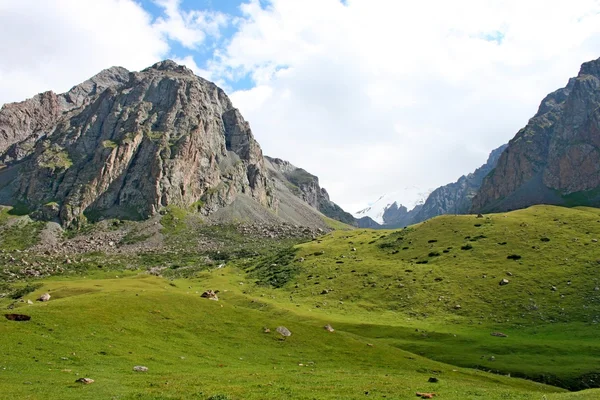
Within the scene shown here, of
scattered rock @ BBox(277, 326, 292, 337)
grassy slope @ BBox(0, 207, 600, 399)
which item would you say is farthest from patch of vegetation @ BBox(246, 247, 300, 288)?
scattered rock @ BBox(277, 326, 292, 337)

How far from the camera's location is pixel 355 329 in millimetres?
72562

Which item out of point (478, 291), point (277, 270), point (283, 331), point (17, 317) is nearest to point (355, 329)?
point (283, 331)

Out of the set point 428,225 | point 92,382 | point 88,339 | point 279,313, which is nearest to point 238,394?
point 92,382

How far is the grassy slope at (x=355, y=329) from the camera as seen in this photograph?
31594mm

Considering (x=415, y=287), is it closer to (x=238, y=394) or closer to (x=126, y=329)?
(x=126, y=329)

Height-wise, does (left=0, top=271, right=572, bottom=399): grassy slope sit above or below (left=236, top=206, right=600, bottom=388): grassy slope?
below

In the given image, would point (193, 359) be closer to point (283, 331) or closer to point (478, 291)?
point (283, 331)

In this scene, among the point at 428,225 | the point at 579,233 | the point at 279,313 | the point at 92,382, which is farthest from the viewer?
the point at 428,225

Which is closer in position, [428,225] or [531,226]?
[531,226]

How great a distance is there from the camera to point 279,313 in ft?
279

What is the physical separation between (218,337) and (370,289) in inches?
2270

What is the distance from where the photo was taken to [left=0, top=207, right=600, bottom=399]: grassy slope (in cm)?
3159

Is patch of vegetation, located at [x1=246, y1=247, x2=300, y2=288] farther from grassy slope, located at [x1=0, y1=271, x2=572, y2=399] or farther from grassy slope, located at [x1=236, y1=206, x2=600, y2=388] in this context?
grassy slope, located at [x1=0, y1=271, x2=572, y2=399]

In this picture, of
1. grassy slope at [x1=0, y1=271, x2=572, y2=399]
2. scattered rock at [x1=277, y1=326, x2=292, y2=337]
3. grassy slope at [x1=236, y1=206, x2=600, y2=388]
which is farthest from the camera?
grassy slope at [x1=236, y1=206, x2=600, y2=388]
